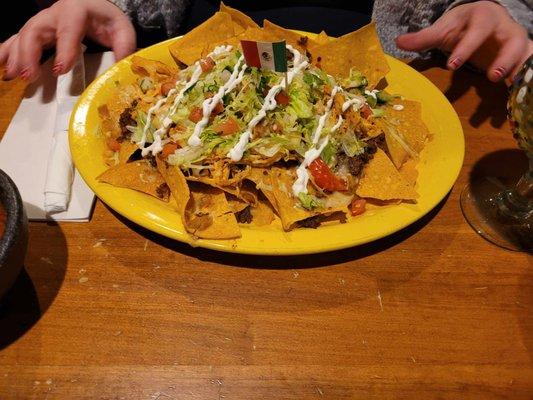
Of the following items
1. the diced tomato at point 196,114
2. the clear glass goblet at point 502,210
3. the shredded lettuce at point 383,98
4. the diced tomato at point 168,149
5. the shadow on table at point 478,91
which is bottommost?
the clear glass goblet at point 502,210

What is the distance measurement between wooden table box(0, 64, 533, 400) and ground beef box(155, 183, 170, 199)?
0.12 meters

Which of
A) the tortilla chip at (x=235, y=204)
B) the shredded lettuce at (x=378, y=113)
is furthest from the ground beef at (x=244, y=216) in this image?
the shredded lettuce at (x=378, y=113)

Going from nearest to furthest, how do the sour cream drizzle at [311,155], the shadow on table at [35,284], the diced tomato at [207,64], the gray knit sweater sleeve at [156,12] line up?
the shadow on table at [35,284] → the sour cream drizzle at [311,155] → the diced tomato at [207,64] → the gray knit sweater sleeve at [156,12]

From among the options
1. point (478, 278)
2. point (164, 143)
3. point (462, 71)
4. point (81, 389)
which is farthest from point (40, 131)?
point (462, 71)

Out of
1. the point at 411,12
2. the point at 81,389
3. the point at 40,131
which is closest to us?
the point at 81,389

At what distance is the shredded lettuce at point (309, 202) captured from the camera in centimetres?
122

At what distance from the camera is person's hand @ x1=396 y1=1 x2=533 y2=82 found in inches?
61.3

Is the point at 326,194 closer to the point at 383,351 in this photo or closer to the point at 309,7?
the point at 383,351

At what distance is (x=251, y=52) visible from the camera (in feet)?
4.02

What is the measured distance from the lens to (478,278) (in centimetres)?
118

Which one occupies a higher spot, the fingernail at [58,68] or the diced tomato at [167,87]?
the fingernail at [58,68]

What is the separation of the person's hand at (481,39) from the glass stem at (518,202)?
0.45m

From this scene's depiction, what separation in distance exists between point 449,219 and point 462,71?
763 millimetres

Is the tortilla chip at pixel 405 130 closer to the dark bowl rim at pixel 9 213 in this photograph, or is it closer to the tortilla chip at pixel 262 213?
the tortilla chip at pixel 262 213
